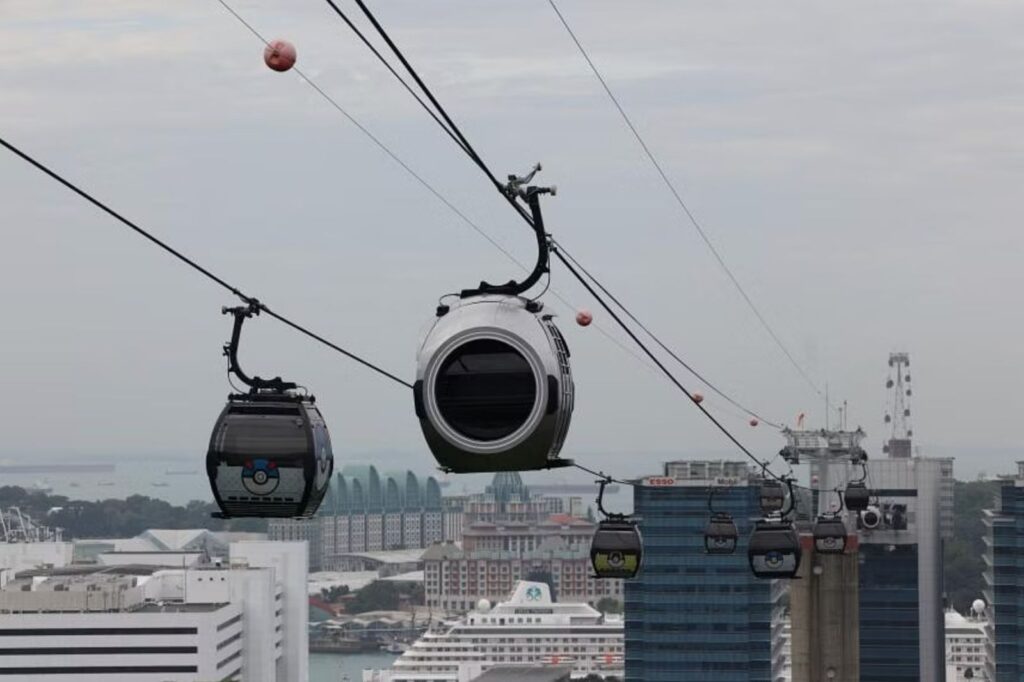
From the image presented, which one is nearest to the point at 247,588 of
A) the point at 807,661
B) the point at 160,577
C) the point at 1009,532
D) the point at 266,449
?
the point at 160,577

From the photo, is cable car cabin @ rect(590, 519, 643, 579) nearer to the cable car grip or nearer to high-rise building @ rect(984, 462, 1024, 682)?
the cable car grip

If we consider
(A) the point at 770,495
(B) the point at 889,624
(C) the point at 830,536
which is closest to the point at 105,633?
(B) the point at 889,624

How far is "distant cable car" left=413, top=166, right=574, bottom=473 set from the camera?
1426 centimetres

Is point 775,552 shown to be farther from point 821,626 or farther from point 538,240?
point 821,626

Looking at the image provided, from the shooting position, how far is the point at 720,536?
41906 millimetres

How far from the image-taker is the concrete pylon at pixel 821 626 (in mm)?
111625

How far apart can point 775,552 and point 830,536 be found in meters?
11.6

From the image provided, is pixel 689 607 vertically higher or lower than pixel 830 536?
lower

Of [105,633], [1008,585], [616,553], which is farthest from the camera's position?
[105,633]

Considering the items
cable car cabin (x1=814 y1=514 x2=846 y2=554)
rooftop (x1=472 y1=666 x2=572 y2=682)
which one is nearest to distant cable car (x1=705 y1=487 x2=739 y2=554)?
cable car cabin (x1=814 y1=514 x2=846 y2=554)

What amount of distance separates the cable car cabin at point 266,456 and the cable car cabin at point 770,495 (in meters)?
32.9

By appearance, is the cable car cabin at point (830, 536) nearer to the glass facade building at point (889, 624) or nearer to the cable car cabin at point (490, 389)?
the cable car cabin at point (490, 389)

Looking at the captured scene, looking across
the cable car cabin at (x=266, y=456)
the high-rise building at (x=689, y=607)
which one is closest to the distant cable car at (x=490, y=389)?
the cable car cabin at (x=266, y=456)

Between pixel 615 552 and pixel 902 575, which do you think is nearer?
pixel 615 552
